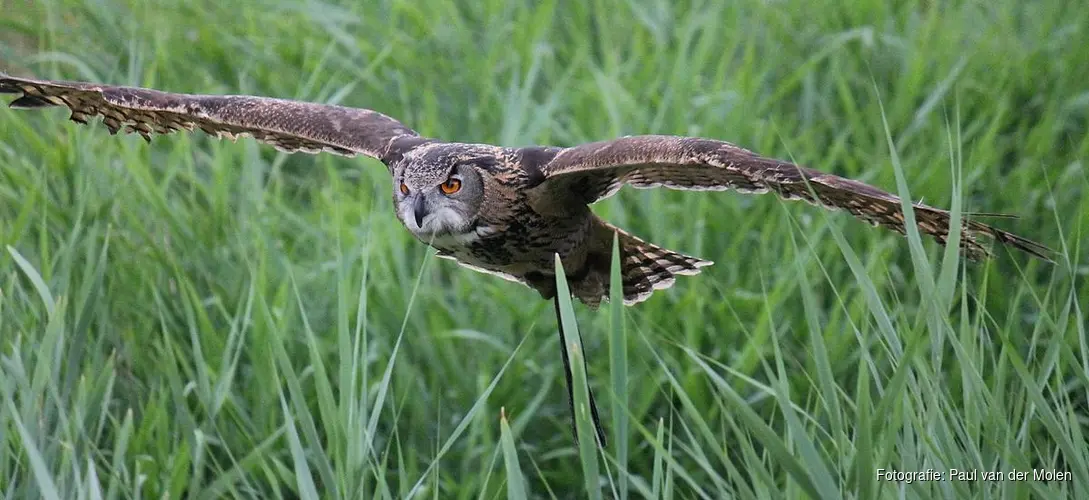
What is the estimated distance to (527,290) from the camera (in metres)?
5.36

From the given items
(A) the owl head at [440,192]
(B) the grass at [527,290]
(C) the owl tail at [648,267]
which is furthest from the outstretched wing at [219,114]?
(C) the owl tail at [648,267]

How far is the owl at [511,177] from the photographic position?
131 inches

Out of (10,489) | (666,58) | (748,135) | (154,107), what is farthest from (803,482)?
(666,58)

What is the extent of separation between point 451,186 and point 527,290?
155cm

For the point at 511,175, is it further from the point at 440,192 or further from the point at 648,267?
the point at 648,267

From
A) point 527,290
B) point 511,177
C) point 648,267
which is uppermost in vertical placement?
point 511,177

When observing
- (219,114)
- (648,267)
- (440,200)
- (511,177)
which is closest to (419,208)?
(440,200)

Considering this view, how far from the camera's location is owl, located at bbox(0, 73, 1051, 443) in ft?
10.9

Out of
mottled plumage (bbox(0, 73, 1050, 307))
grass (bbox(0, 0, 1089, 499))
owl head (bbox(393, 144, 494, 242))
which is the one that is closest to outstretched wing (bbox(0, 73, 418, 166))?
mottled plumage (bbox(0, 73, 1050, 307))

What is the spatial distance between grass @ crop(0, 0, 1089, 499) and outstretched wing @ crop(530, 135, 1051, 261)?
0.42 ft

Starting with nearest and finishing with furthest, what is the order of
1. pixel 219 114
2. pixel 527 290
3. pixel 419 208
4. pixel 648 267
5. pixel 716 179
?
pixel 716 179 → pixel 419 208 → pixel 219 114 → pixel 648 267 → pixel 527 290

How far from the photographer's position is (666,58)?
21.2ft

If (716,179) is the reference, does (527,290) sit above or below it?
below

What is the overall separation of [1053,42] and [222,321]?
4.39 m
